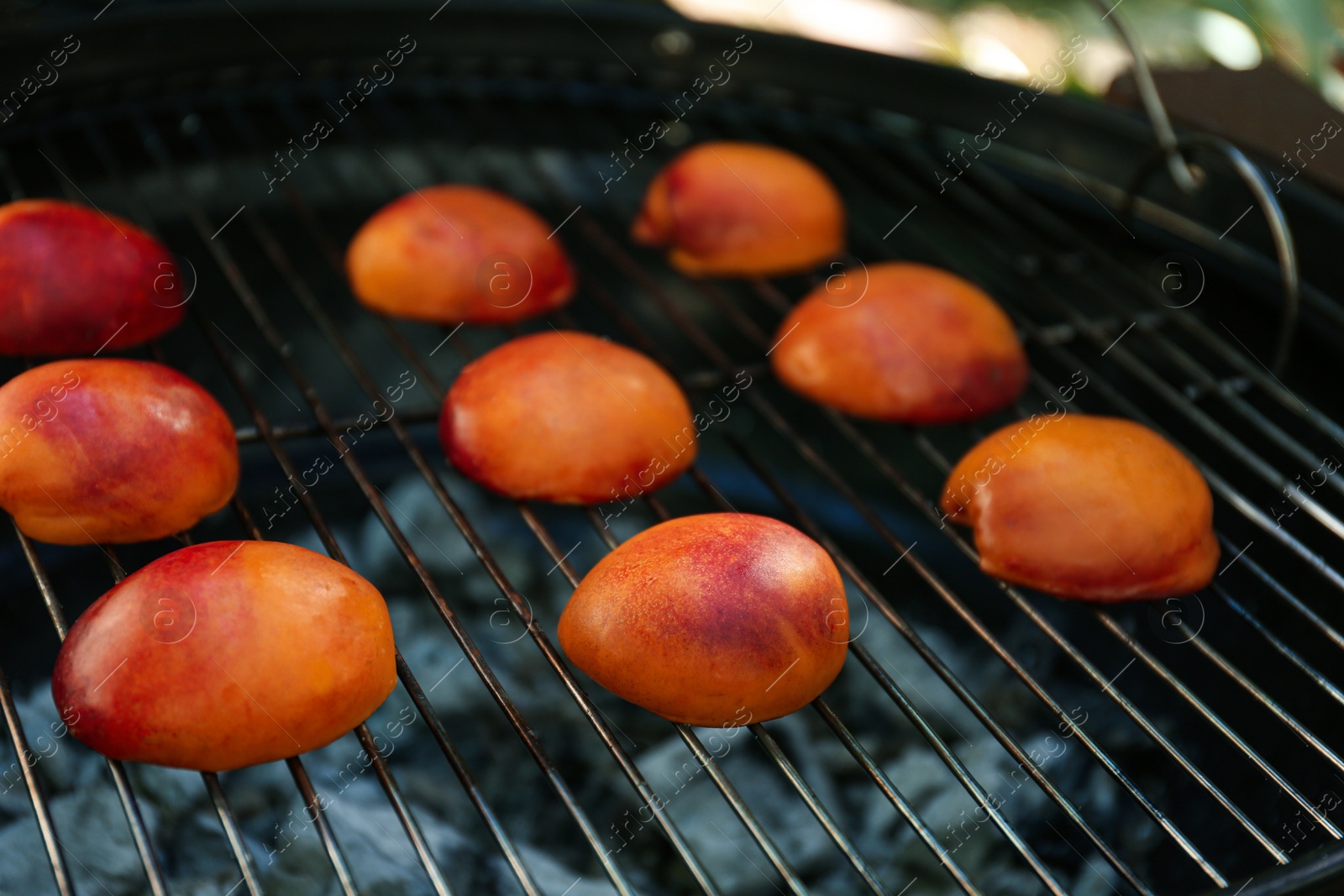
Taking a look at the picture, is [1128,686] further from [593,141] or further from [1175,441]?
[593,141]

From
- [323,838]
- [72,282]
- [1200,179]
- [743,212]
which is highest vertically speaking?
[1200,179]

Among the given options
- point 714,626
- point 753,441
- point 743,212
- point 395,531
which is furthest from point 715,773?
point 743,212

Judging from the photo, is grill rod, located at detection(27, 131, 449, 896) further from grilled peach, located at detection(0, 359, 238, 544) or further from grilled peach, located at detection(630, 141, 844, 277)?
grilled peach, located at detection(630, 141, 844, 277)

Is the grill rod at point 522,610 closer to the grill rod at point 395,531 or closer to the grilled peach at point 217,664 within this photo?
the grill rod at point 395,531

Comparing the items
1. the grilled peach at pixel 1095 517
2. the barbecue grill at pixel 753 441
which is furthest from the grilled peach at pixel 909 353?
the grilled peach at pixel 1095 517

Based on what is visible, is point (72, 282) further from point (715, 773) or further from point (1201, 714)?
point (1201, 714)

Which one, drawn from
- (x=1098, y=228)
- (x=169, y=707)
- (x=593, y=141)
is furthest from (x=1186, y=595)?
(x=593, y=141)
